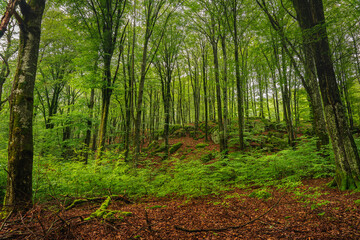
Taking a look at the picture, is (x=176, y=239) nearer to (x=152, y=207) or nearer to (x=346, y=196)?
(x=152, y=207)

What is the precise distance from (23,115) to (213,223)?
460 cm

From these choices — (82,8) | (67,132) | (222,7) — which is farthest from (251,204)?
(67,132)

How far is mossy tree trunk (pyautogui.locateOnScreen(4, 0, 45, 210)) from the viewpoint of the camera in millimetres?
3098

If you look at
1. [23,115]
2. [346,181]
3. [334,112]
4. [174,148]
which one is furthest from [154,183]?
[174,148]

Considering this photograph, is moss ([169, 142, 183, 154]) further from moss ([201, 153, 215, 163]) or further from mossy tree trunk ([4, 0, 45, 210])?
mossy tree trunk ([4, 0, 45, 210])

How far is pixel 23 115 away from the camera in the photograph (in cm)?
324

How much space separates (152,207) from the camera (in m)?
4.27

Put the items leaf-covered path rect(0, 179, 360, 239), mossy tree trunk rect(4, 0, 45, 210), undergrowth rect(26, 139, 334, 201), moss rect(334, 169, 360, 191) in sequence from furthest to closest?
undergrowth rect(26, 139, 334, 201) < moss rect(334, 169, 360, 191) < mossy tree trunk rect(4, 0, 45, 210) < leaf-covered path rect(0, 179, 360, 239)

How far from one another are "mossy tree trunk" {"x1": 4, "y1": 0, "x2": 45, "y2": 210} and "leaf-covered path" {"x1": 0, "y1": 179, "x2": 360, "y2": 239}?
1.67ft

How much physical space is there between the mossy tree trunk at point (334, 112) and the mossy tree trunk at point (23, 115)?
7.00 m

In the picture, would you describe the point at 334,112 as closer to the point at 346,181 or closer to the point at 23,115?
the point at 346,181

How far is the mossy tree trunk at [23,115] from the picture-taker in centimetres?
310

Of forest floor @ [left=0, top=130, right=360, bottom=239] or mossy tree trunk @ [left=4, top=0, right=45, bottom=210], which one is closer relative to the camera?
forest floor @ [left=0, top=130, right=360, bottom=239]

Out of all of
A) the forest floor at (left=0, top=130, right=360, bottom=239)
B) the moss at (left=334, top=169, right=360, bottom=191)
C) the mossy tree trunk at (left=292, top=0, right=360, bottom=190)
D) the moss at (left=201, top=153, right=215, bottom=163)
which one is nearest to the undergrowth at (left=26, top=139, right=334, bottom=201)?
the moss at (left=334, top=169, right=360, bottom=191)
